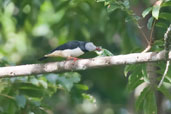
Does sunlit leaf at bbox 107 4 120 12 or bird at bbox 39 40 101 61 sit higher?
sunlit leaf at bbox 107 4 120 12

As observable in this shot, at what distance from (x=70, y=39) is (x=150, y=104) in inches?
118

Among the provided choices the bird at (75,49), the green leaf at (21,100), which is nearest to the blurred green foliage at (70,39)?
the green leaf at (21,100)

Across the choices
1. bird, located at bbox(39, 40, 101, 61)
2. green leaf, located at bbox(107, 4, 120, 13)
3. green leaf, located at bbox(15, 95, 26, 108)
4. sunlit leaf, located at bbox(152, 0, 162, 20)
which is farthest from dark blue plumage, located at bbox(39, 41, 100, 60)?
sunlit leaf, located at bbox(152, 0, 162, 20)

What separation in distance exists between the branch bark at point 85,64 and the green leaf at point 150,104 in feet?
2.16

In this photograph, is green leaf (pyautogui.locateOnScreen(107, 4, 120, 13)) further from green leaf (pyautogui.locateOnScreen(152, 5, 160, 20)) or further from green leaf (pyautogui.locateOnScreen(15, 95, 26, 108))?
green leaf (pyautogui.locateOnScreen(15, 95, 26, 108))

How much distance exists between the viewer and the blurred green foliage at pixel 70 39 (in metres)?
4.21

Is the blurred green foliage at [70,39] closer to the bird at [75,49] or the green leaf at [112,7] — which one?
the green leaf at [112,7]

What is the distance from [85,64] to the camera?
3.83 metres

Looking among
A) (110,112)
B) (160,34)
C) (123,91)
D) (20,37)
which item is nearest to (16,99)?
(160,34)

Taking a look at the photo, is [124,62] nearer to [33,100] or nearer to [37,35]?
[33,100]

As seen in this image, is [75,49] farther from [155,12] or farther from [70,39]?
[70,39]

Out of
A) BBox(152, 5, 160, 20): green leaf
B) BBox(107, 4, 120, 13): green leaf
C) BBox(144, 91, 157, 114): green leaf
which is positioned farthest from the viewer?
BBox(144, 91, 157, 114): green leaf

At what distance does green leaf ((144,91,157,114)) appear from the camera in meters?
4.11

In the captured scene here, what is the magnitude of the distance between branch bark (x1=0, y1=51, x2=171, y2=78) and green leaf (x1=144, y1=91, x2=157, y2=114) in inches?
25.9
